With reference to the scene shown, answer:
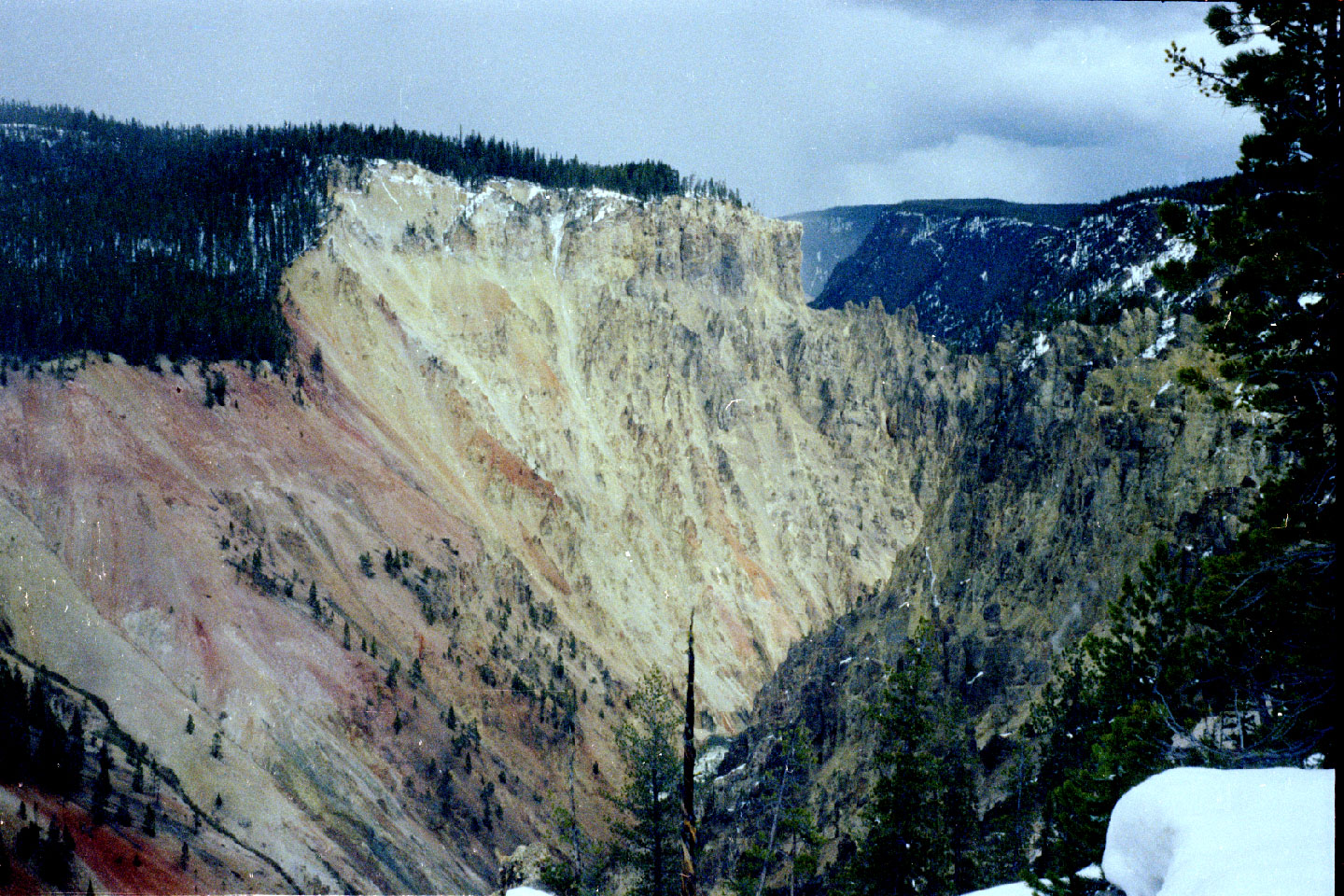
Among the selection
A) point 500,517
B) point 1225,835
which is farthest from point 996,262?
point 1225,835

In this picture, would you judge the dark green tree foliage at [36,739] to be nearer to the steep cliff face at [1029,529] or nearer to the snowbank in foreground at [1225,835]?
the steep cliff face at [1029,529]

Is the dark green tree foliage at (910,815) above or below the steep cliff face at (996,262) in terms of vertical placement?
below

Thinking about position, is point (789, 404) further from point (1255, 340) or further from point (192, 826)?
point (1255, 340)

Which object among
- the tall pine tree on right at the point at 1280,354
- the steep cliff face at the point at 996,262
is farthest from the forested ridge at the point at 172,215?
the tall pine tree on right at the point at 1280,354

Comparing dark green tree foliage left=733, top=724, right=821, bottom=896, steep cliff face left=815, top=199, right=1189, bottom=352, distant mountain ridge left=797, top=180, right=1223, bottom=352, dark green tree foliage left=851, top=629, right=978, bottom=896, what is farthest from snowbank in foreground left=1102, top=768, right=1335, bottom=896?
steep cliff face left=815, top=199, right=1189, bottom=352

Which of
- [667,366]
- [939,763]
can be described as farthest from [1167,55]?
[667,366]

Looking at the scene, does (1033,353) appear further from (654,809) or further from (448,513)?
(654,809)
